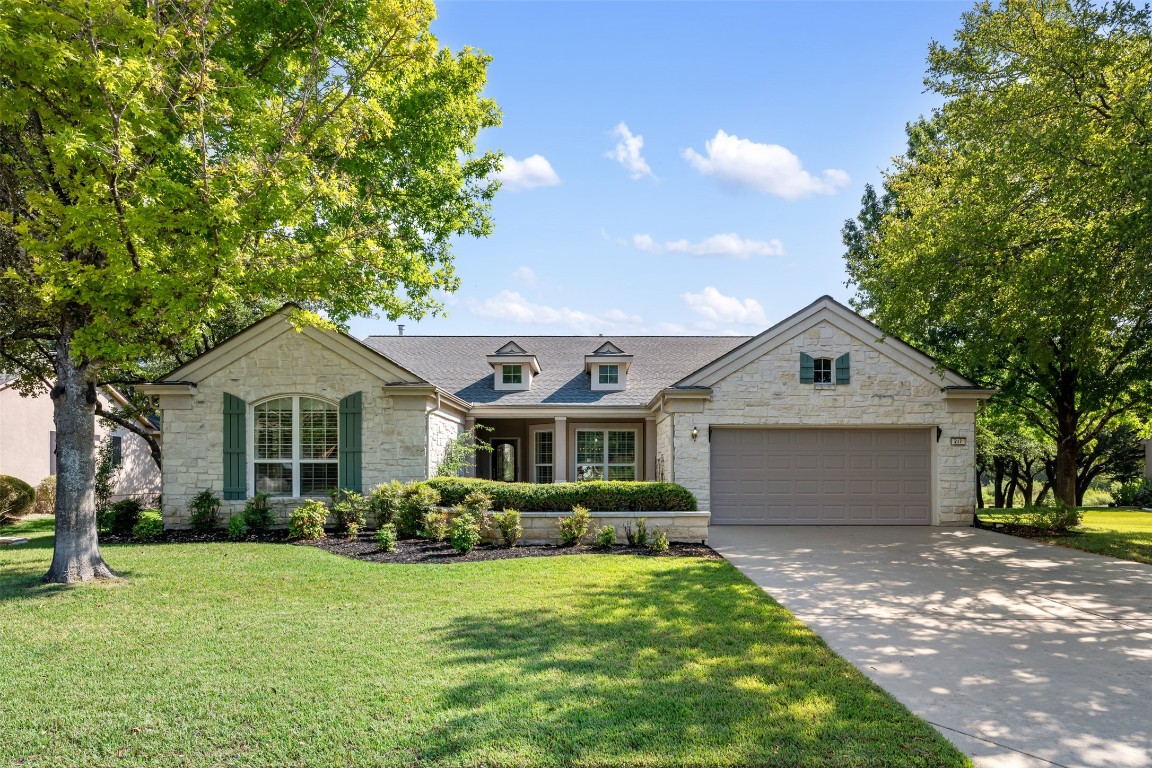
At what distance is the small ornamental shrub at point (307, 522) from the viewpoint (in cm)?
1241

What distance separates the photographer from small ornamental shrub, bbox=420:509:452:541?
11.8 meters

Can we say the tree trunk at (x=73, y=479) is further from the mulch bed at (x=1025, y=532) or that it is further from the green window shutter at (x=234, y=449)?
the mulch bed at (x=1025, y=532)

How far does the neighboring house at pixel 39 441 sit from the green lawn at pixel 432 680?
532 inches

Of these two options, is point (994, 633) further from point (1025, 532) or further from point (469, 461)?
point (469, 461)

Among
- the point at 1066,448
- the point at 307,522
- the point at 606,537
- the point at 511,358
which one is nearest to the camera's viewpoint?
the point at 606,537

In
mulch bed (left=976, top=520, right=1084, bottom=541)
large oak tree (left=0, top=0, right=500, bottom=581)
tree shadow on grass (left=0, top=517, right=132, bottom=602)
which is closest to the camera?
large oak tree (left=0, top=0, right=500, bottom=581)

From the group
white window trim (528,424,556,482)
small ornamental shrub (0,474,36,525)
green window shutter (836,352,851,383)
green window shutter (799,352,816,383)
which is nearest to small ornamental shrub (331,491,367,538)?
white window trim (528,424,556,482)

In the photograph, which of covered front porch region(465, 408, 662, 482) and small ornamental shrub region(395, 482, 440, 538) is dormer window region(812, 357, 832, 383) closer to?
covered front porch region(465, 408, 662, 482)

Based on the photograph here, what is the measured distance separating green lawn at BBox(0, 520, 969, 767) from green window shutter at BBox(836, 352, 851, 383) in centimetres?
790

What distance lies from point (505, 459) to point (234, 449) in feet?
26.9

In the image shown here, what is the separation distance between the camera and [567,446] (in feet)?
61.4

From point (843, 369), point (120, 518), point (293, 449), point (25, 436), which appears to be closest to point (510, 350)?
point (293, 449)

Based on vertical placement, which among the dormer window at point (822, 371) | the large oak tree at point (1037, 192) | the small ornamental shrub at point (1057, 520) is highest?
the large oak tree at point (1037, 192)

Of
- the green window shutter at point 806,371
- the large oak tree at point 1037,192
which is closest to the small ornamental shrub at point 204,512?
the green window shutter at point 806,371
